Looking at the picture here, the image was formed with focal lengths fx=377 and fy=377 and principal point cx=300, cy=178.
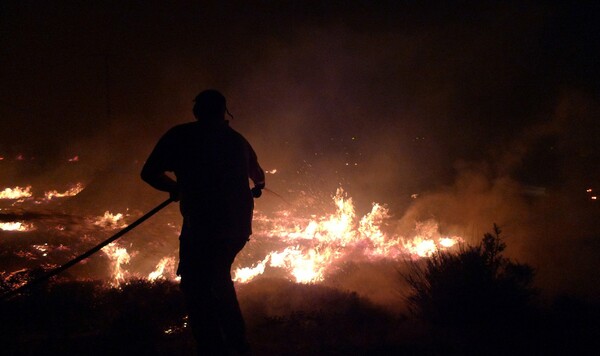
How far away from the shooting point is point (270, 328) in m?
4.57

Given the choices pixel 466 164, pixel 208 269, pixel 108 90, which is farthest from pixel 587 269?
pixel 108 90

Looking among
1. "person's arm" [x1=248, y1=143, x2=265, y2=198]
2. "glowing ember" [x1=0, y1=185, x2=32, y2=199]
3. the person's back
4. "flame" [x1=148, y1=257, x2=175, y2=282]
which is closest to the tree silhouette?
"person's arm" [x1=248, y1=143, x2=265, y2=198]

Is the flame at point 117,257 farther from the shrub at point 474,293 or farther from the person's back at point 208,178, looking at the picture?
the person's back at point 208,178

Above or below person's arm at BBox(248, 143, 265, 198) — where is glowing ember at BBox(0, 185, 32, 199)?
above

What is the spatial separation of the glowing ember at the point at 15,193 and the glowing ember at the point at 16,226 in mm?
9559

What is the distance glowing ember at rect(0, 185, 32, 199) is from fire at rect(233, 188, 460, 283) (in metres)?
12.8

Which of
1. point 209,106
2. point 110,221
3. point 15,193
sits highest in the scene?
point 15,193

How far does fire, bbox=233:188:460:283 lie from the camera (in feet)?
37.0

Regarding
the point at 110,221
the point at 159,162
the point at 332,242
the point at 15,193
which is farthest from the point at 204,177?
the point at 15,193

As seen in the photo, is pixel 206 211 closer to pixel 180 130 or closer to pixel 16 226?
pixel 180 130

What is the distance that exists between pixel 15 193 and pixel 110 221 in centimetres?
995

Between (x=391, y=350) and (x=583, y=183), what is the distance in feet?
58.9

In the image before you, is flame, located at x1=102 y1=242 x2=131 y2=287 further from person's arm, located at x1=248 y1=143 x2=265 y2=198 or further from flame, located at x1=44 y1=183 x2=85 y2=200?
flame, located at x1=44 y1=183 x2=85 y2=200

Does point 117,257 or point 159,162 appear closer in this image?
point 159,162
